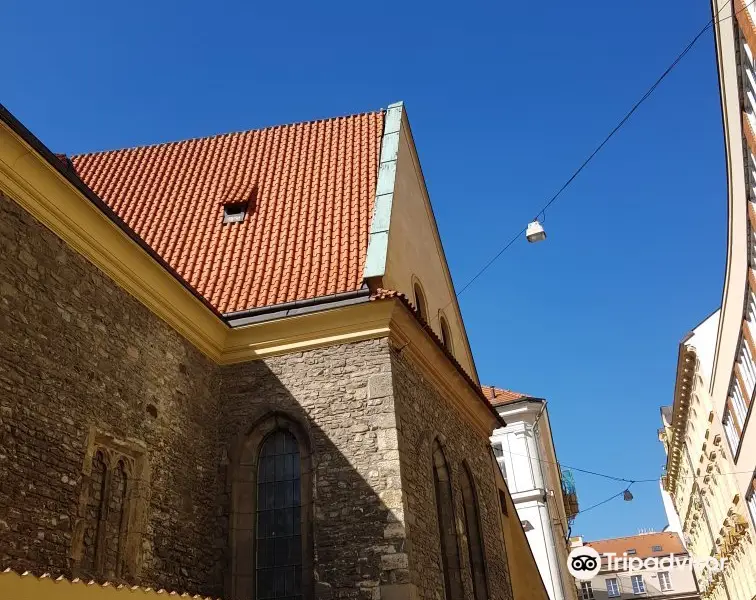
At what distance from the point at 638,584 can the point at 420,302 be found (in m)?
47.0

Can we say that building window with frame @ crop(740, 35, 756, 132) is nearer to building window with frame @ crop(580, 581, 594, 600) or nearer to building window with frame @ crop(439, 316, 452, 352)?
building window with frame @ crop(439, 316, 452, 352)

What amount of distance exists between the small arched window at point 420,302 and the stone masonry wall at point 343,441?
2854 millimetres

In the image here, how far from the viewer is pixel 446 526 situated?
10.6 metres

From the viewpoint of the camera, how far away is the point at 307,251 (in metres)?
11.3

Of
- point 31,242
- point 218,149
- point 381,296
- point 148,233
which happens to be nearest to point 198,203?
point 148,233

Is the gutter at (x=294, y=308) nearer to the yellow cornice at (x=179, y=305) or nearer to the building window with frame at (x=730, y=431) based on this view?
the yellow cornice at (x=179, y=305)

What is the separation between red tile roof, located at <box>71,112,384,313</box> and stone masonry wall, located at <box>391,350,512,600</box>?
73.1 inches

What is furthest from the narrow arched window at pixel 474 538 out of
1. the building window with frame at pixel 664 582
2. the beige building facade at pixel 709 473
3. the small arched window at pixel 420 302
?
the building window with frame at pixel 664 582

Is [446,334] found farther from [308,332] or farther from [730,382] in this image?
[730,382]

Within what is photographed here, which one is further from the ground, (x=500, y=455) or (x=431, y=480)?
(x=500, y=455)

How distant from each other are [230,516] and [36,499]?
9.97 feet

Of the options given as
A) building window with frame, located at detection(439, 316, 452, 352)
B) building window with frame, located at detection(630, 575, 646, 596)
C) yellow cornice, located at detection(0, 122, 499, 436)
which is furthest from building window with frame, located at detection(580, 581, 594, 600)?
yellow cornice, located at detection(0, 122, 499, 436)

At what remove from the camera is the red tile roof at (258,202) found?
35.8 feet
